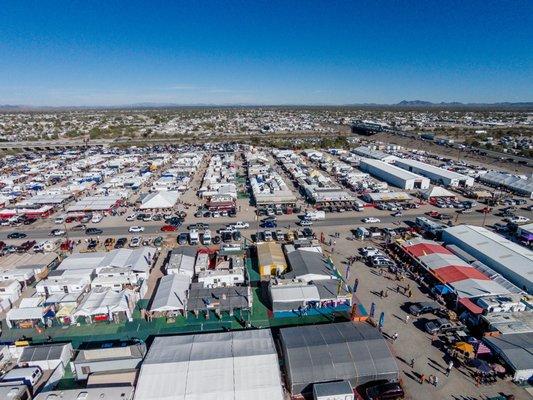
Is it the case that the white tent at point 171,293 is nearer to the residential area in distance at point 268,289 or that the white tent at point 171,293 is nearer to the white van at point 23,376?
the residential area in distance at point 268,289

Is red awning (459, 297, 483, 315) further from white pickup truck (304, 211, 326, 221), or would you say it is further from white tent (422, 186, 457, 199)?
white tent (422, 186, 457, 199)

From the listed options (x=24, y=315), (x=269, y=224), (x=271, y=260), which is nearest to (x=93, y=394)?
(x=24, y=315)

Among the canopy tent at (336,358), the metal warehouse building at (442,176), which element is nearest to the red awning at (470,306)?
the canopy tent at (336,358)

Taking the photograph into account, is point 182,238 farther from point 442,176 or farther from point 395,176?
point 442,176

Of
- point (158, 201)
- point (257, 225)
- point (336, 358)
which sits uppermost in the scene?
point (158, 201)

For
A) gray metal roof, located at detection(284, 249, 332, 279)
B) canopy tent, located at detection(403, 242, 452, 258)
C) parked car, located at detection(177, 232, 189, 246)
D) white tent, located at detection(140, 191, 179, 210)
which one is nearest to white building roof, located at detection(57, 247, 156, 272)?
parked car, located at detection(177, 232, 189, 246)
